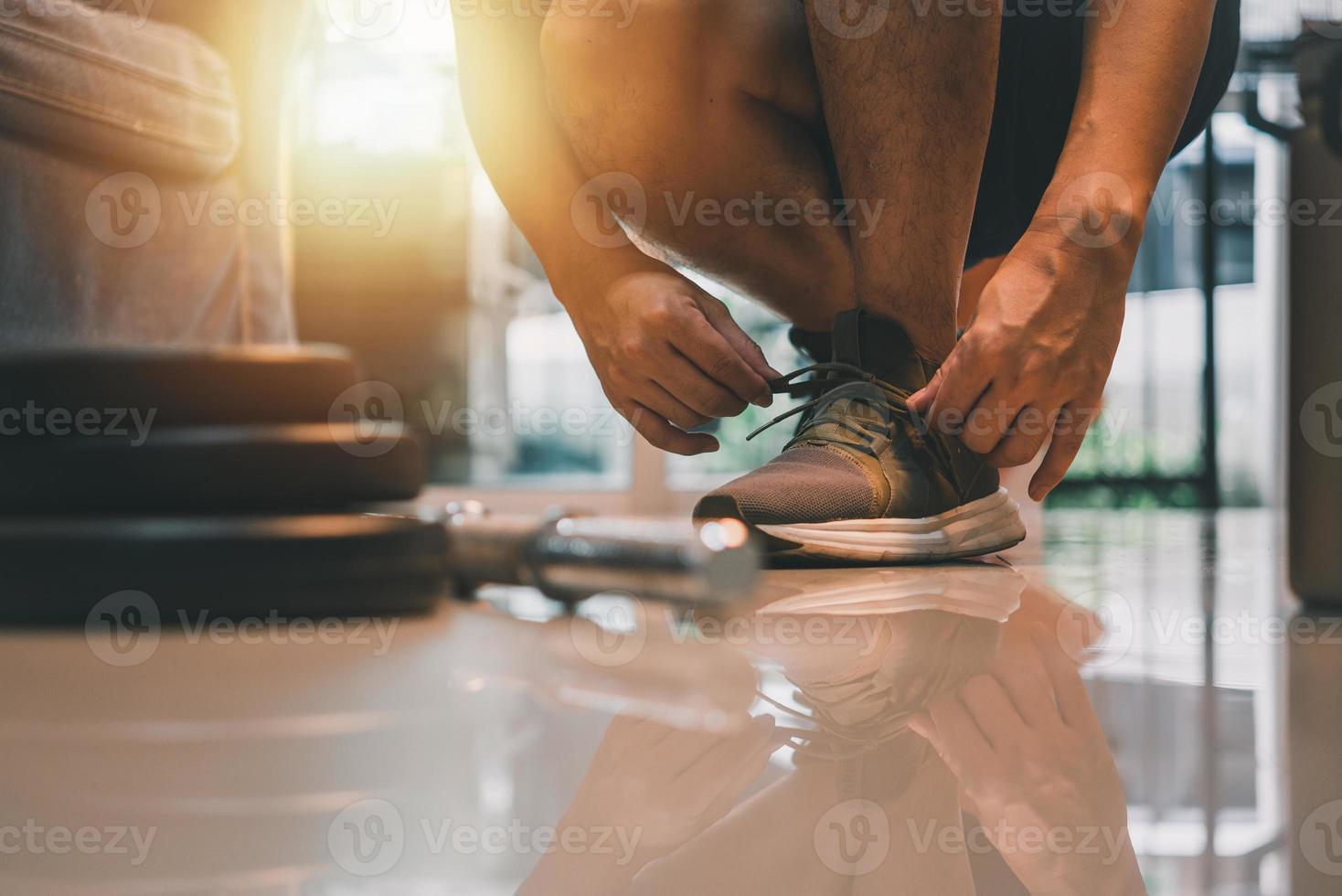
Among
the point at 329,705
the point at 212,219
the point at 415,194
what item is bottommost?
the point at 329,705

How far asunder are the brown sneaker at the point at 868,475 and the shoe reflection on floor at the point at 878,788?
1.04 ft

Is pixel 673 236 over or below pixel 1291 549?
over

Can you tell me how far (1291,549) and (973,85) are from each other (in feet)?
1.55

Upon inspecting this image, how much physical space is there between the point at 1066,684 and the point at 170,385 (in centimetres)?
55

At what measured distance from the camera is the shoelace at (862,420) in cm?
94

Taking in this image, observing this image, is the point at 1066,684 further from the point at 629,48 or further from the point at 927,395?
the point at 629,48

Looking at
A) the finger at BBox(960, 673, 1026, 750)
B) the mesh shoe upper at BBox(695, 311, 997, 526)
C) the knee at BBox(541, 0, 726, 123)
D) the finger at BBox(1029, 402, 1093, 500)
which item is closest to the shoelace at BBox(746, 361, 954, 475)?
the mesh shoe upper at BBox(695, 311, 997, 526)

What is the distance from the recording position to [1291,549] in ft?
2.64

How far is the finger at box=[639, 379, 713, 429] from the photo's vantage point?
970 millimetres

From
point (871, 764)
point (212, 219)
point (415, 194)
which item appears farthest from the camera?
point (415, 194)

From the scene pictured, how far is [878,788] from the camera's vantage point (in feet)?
1.03

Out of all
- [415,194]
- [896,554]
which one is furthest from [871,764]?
[415,194]

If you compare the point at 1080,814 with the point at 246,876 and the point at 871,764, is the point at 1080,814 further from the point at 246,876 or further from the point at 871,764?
the point at 246,876

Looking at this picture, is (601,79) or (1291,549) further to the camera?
(601,79)
